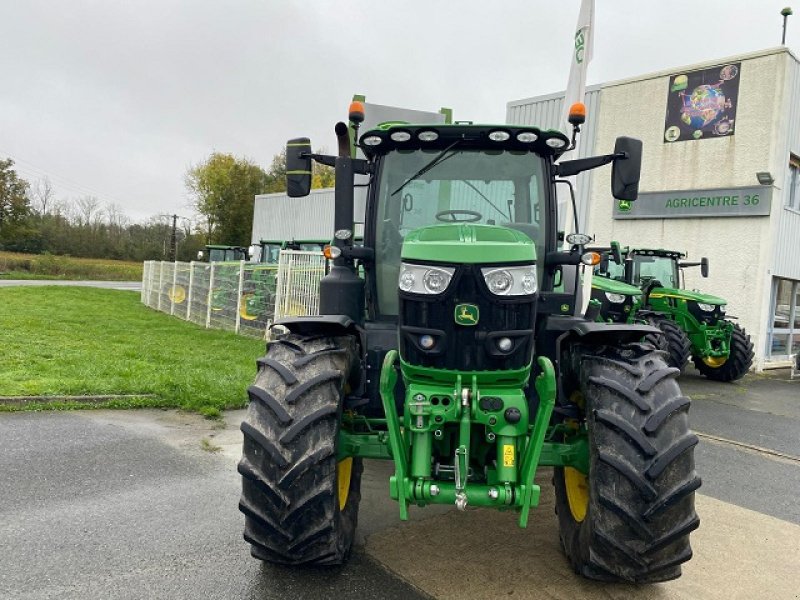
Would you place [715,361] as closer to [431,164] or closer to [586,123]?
[586,123]

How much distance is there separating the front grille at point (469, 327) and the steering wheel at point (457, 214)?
1.06 m

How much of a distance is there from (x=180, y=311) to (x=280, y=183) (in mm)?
32880

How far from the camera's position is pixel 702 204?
46.1 feet

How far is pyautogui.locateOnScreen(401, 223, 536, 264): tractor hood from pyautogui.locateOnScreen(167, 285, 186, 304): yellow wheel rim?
15087 millimetres

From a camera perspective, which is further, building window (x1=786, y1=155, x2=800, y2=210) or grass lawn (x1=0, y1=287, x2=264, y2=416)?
building window (x1=786, y1=155, x2=800, y2=210)

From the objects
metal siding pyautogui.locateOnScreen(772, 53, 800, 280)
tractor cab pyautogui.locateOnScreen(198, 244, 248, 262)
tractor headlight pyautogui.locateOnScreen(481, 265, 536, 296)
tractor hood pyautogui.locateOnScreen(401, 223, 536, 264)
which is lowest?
tractor headlight pyautogui.locateOnScreen(481, 265, 536, 296)

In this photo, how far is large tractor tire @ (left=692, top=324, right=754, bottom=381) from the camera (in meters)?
11.2

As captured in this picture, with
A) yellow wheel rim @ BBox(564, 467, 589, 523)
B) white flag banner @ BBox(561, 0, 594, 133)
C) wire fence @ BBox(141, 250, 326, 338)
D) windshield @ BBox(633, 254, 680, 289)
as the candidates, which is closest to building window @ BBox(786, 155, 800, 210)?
windshield @ BBox(633, 254, 680, 289)

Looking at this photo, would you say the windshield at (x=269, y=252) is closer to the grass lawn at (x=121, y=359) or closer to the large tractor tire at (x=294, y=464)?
the grass lawn at (x=121, y=359)

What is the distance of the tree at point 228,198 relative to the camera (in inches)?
1797

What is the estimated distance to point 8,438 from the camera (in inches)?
207

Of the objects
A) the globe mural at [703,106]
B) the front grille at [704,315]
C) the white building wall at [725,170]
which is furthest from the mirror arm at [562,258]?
the globe mural at [703,106]

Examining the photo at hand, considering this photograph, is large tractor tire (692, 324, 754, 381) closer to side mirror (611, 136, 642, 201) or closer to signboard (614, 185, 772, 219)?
signboard (614, 185, 772, 219)

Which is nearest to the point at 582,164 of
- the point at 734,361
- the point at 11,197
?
the point at 734,361
